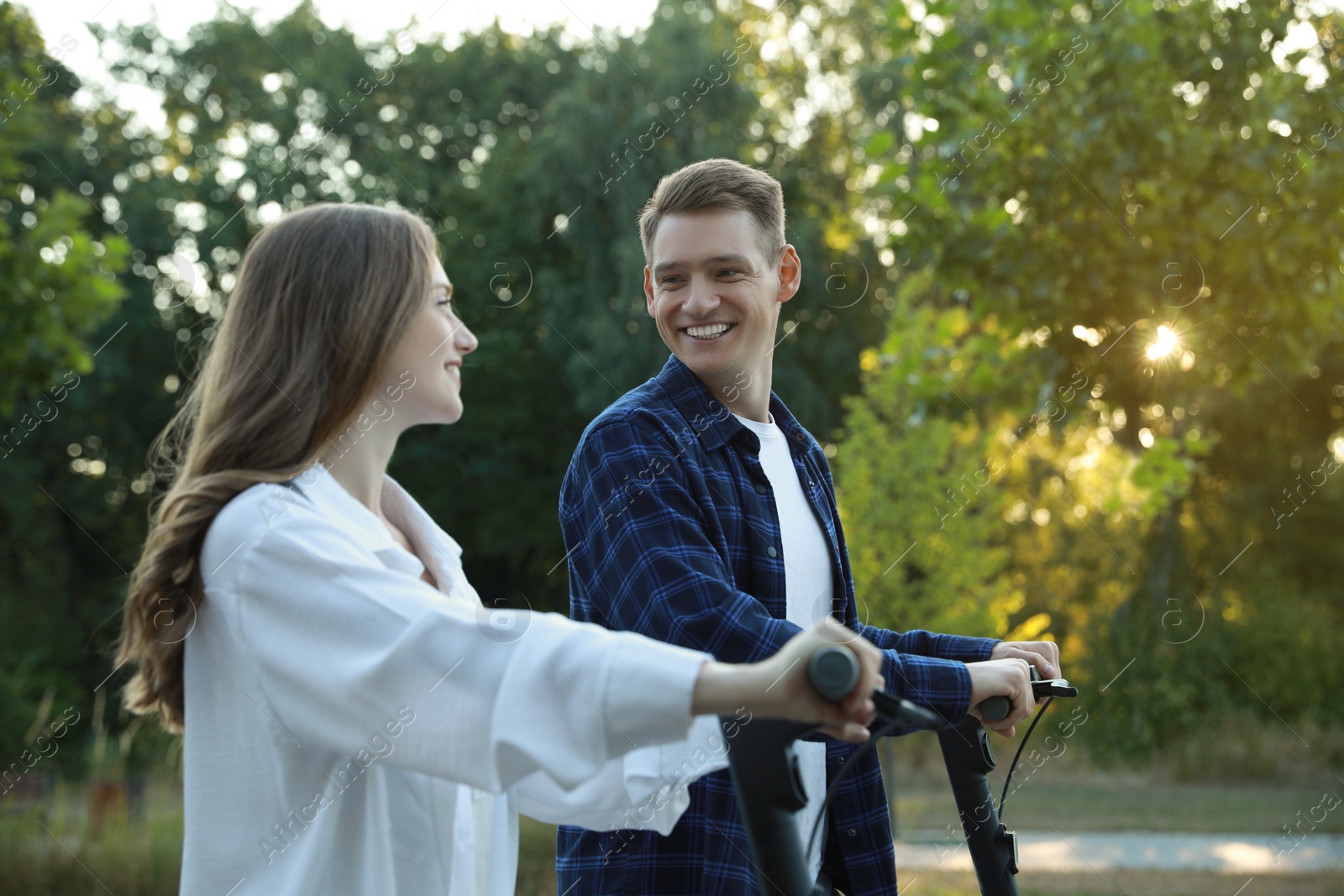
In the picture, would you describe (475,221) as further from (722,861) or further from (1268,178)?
(722,861)

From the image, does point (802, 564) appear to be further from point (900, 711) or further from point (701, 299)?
point (900, 711)

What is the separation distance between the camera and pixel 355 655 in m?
1.41

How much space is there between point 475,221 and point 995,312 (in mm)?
17464

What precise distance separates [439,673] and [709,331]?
51.2 inches

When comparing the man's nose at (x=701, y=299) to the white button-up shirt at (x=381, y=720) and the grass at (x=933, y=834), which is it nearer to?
the white button-up shirt at (x=381, y=720)

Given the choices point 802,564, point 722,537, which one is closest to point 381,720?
point 722,537

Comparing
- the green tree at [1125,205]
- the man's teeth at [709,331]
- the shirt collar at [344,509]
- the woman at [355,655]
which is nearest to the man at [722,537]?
the man's teeth at [709,331]

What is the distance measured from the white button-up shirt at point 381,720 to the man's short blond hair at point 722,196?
109 centimetres

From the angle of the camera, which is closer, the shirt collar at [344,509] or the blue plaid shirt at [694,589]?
→ the shirt collar at [344,509]

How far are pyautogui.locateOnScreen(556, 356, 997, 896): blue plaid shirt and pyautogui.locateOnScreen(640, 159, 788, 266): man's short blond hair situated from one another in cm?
34

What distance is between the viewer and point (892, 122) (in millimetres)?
21406

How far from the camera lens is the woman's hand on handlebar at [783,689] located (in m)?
1.30

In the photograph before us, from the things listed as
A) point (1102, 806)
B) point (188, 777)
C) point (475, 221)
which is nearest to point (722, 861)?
Result: point (188, 777)

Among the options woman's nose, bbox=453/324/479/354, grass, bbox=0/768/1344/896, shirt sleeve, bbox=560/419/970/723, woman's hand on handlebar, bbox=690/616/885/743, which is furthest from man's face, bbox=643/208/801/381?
grass, bbox=0/768/1344/896
